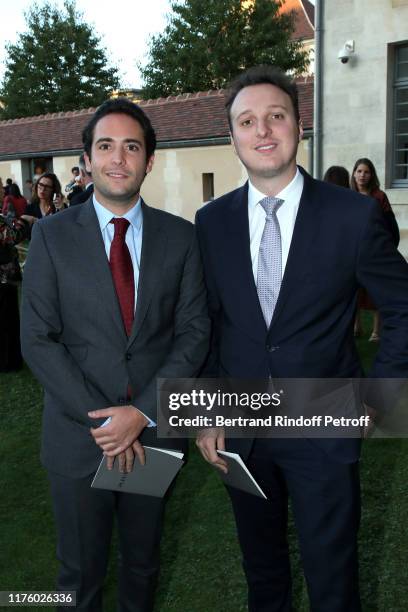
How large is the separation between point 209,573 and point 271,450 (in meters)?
1.44

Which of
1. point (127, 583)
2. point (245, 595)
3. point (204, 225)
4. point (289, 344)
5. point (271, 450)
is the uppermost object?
point (204, 225)

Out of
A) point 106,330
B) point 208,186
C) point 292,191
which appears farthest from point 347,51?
point 106,330

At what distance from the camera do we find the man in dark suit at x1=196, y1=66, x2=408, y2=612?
2305 mm

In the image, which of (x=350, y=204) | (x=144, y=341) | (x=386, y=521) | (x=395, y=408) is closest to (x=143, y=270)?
(x=144, y=341)

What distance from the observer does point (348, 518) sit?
232cm

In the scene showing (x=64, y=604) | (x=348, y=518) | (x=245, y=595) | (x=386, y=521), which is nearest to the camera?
(x=348, y=518)

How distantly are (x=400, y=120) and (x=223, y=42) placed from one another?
25.4 meters

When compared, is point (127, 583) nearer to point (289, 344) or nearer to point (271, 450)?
point (271, 450)

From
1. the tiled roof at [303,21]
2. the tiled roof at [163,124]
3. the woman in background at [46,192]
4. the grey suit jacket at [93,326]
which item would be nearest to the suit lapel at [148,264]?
the grey suit jacket at [93,326]

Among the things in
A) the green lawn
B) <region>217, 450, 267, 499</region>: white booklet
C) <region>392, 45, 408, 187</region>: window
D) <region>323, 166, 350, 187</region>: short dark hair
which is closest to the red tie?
<region>217, 450, 267, 499</region>: white booklet

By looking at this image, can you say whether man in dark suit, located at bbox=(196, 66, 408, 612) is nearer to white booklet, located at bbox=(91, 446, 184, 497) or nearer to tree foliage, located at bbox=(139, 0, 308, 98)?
white booklet, located at bbox=(91, 446, 184, 497)

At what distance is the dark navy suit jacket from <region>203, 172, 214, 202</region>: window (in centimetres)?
1729

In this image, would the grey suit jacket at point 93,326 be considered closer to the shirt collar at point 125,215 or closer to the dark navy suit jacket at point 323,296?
the shirt collar at point 125,215

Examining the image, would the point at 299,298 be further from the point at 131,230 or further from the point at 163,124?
the point at 163,124
